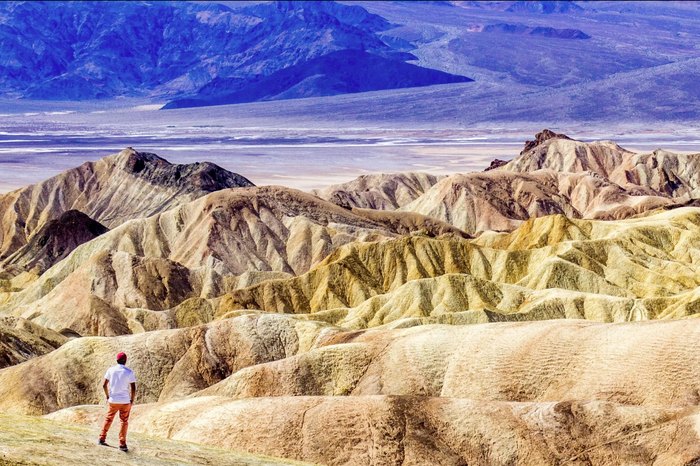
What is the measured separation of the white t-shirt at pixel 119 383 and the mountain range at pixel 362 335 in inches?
125

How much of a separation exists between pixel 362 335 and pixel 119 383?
123 ft

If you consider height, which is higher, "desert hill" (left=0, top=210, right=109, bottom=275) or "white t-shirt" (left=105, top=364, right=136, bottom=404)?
"white t-shirt" (left=105, top=364, right=136, bottom=404)

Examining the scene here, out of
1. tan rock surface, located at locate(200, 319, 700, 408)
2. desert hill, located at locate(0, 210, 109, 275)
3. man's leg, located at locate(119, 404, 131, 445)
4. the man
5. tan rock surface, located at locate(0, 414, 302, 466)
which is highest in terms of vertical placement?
the man

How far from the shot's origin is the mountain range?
49.7 m

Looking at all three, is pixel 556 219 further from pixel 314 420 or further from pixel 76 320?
pixel 314 420

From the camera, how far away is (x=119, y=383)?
3297 cm

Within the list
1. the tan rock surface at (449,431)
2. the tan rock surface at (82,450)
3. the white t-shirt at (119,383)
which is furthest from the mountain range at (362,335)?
the white t-shirt at (119,383)

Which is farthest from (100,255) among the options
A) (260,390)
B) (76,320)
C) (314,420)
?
(314,420)

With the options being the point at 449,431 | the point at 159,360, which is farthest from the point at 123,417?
the point at 159,360

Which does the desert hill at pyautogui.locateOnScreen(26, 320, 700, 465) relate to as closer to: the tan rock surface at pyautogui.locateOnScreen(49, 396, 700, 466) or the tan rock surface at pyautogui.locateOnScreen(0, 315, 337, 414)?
the tan rock surface at pyautogui.locateOnScreen(49, 396, 700, 466)

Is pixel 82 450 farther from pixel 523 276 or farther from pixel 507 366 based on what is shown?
pixel 523 276

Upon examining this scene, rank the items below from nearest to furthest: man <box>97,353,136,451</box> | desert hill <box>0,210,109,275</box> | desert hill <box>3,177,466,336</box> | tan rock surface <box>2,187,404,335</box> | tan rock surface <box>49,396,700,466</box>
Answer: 1. man <box>97,353,136,451</box>
2. tan rock surface <box>49,396,700,466</box>
3. desert hill <box>3,177,466,336</box>
4. tan rock surface <box>2,187,404,335</box>
5. desert hill <box>0,210,109,275</box>

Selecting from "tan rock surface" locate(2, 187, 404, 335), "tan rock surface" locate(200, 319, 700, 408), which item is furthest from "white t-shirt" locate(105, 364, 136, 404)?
"tan rock surface" locate(2, 187, 404, 335)

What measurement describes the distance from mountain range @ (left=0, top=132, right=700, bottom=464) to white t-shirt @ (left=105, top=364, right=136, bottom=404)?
318 cm
